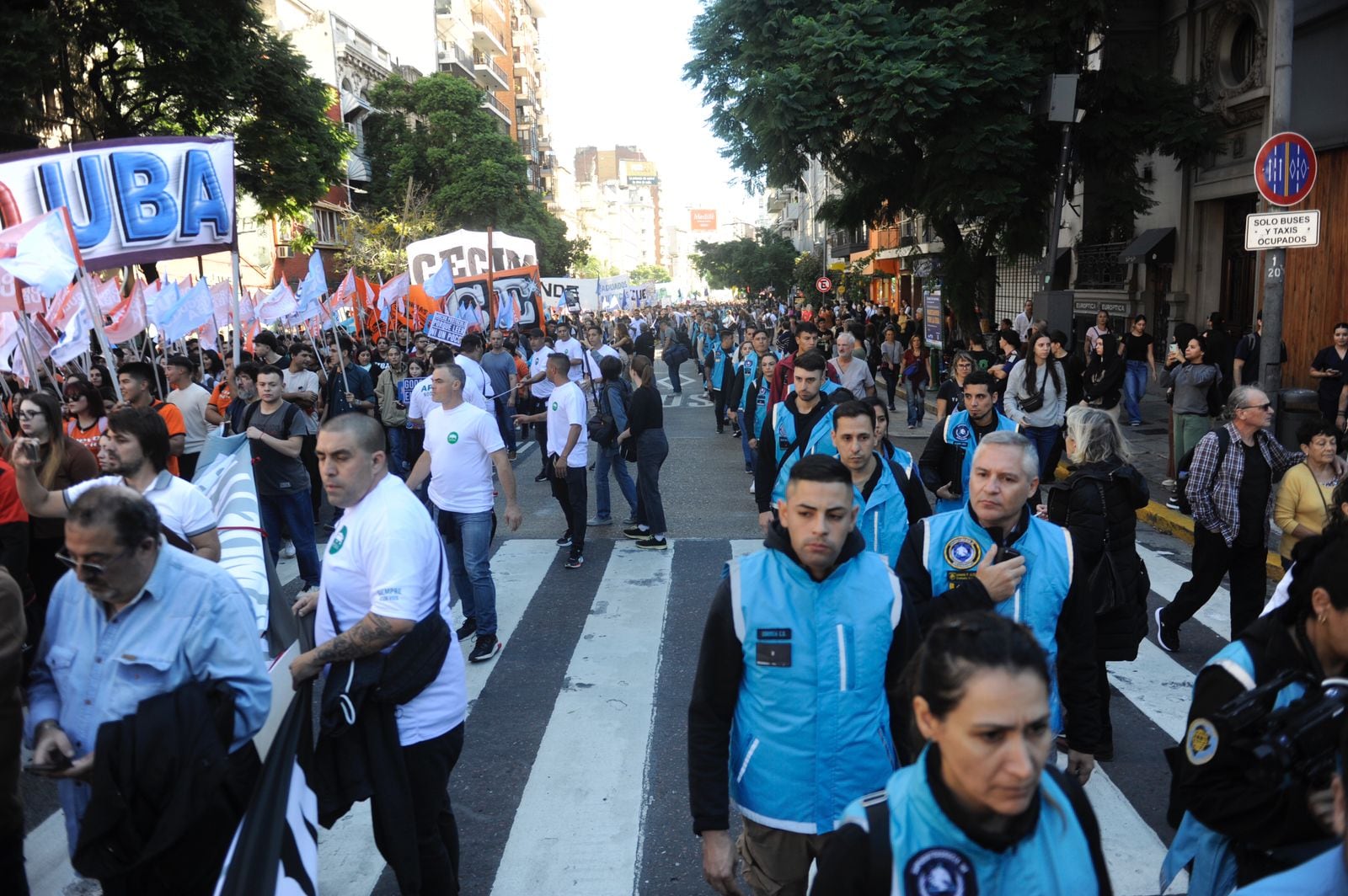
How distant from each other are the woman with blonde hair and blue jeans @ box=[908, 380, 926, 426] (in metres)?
12.5

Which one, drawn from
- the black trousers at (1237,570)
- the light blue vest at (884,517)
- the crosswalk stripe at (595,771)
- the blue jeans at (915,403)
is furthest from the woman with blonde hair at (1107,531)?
the blue jeans at (915,403)

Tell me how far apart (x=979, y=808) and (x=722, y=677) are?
45.3 inches

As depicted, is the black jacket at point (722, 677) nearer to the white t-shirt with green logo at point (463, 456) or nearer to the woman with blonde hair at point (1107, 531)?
the woman with blonde hair at point (1107, 531)

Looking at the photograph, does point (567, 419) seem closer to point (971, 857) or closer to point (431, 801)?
point (431, 801)

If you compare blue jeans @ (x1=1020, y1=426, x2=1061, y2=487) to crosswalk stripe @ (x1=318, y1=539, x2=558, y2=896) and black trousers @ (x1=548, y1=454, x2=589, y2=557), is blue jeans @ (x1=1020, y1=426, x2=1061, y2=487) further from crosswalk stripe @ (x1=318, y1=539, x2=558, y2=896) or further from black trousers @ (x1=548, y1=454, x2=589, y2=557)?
crosswalk stripe @ (x1=318, y1=539, x2=558, y2=896)

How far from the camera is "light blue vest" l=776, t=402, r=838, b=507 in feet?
18.7

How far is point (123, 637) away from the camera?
3090mm

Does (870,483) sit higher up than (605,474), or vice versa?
(870,483)

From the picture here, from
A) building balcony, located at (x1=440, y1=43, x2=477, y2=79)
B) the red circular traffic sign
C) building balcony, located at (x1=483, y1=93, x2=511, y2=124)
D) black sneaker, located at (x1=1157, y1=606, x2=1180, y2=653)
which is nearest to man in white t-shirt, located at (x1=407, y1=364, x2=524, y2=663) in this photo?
black sneaker, located at (x1=1157, y1=606, x2=1180, y2=653)

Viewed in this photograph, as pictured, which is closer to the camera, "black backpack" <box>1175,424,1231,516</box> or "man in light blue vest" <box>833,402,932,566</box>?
"man in light blue vest" <box>833,402,932,566</box>

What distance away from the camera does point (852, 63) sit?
57.3 feet

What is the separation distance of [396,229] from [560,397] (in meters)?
43.4

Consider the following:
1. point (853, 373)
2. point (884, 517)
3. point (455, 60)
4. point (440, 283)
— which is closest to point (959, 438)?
point (884, 517)

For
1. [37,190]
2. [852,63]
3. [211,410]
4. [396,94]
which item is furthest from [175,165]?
[396,94]
